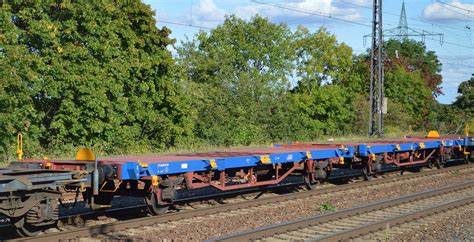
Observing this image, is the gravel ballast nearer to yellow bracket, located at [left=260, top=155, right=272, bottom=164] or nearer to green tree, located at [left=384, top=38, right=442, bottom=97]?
yellow bracket, located at [left=260, top=155, right=272, bottom=164]

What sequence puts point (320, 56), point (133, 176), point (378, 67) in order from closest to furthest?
point (133, 176), point (378, 67), point (320, 56)

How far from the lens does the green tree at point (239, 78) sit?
3647 cm

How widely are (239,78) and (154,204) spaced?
98.3 ft

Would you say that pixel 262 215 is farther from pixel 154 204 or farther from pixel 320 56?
pixel 320 56

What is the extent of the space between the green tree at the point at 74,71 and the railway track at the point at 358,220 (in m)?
14.5

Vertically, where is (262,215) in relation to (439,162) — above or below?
below

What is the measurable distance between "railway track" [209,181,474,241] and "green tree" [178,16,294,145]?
19.3 meters

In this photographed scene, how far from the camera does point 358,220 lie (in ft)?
38.7

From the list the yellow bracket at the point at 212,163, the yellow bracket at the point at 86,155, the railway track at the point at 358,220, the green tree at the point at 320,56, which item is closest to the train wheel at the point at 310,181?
the railway track at the point at 358,220

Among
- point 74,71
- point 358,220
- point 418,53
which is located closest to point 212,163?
point 358,220

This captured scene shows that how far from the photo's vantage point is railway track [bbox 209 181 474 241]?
32.5ft

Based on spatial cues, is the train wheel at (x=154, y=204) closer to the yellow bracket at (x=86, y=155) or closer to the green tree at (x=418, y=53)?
the yellow bracket at (x=86, y=155)

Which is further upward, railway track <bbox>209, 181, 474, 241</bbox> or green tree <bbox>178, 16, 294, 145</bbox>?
green tree <bbox>178, 16, 294, 145</bbox>

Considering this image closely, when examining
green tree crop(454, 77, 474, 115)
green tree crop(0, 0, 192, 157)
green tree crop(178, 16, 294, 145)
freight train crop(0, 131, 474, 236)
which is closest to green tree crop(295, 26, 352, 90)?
green tree crop(178, 16, 294, 145)
